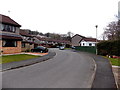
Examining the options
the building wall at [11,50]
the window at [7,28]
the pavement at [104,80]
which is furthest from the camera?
the window at [7,28]

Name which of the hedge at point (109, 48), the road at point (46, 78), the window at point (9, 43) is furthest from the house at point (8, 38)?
the hedge at point (109, 48)

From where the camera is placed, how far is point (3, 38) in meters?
21.9

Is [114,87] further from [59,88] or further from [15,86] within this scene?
[15,86]

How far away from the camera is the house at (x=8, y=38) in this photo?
22234mm

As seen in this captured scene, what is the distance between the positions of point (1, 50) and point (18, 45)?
176 inches

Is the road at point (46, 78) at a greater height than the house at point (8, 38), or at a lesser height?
lesser

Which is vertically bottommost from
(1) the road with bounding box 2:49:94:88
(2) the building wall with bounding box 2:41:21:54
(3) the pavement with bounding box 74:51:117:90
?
(3) the pavement with bounding box 74:51:117:90

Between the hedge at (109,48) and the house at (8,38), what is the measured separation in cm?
1760

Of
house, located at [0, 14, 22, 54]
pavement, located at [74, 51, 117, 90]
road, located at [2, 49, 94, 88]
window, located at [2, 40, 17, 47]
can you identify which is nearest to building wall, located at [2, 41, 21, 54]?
house, located at [0, 14, 22, 54]

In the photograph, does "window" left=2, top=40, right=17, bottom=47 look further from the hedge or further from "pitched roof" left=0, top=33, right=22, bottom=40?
the hedge

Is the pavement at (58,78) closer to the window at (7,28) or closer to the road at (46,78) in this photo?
the road at (46,78)

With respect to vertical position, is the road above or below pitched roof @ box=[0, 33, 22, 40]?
below

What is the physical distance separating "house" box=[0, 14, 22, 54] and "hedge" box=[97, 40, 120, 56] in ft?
57.7

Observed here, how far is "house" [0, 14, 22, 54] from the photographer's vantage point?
22.2 meters
